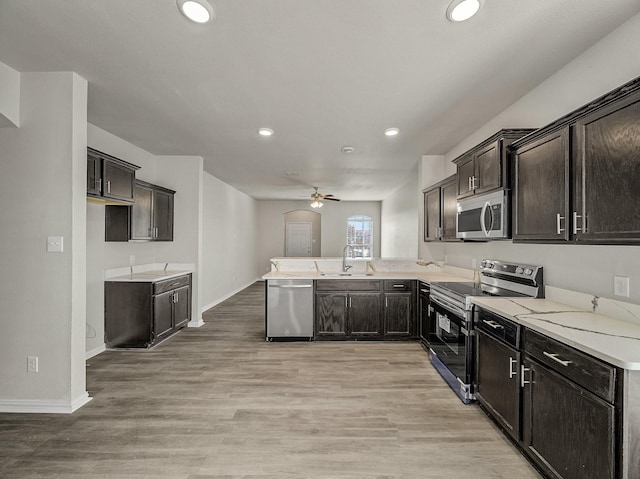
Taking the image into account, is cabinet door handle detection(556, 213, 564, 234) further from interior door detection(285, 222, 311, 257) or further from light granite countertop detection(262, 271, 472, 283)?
interior door detection(285, 222, 311, 257)

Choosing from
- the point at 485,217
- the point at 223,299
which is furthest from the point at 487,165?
the point at 223,299

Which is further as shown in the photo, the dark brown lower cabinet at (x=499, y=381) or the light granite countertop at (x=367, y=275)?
the light granite countertop at (x=367, y=275)

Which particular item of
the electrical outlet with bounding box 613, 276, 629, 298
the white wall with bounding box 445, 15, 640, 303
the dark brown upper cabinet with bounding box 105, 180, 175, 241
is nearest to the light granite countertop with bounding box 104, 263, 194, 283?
the dark brown upper cabinet with bounding box 105, 180, 175, 241

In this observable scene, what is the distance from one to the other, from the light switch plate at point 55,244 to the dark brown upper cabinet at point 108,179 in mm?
650

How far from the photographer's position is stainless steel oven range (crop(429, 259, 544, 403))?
2.66 m

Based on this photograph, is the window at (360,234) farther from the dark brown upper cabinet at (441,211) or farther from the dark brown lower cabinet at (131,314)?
the dark brown lower cabinet at (131,314)

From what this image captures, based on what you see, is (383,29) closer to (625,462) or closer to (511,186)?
(511,186)

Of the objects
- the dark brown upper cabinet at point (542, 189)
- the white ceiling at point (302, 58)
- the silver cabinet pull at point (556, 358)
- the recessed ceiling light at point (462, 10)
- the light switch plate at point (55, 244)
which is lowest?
the silver cabinet pull at point (556, 358)

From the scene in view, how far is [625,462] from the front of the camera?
4.35ft

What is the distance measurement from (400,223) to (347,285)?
438cm

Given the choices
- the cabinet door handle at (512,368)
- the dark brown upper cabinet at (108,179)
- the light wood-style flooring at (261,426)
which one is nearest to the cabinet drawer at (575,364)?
the cabinet door handle at (512,368)

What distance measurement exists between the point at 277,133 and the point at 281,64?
1555 mm

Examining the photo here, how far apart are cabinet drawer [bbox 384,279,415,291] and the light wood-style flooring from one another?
3.16 feet

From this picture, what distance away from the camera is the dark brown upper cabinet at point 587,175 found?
5.07ft
